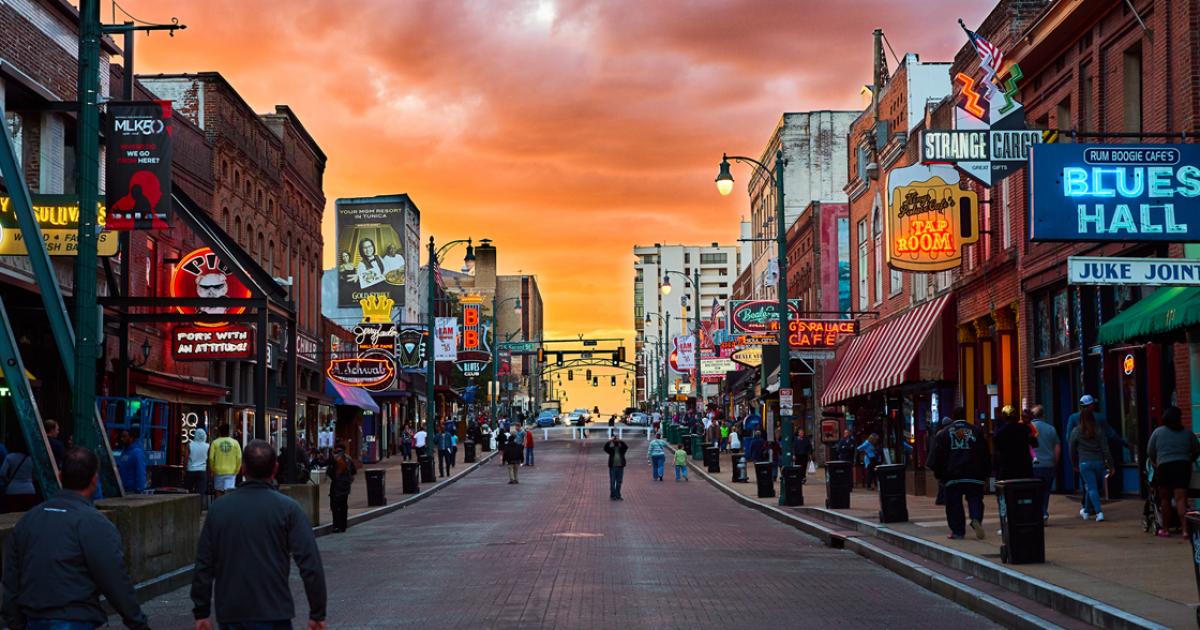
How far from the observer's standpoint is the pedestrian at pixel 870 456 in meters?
36.2

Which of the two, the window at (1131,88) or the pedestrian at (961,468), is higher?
the window at (1131,88)

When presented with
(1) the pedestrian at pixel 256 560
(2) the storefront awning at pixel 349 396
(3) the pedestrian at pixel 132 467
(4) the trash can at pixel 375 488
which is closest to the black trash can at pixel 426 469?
(4) the trash can at pixel 375 488

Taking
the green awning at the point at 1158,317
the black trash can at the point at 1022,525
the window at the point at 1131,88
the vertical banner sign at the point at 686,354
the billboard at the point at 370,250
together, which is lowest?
the black trash can at the point at 1022,525

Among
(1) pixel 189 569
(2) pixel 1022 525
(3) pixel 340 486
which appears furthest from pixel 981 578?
(3) pixel 340 486

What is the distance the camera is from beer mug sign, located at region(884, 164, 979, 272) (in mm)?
32344

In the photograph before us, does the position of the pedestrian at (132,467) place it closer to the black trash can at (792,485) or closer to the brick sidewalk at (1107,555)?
the brick sidewalk at (1107,555)

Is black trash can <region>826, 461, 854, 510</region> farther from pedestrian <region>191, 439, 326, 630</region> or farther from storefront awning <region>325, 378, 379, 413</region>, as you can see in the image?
storefront awning <region>325, 378, 379, 413</region>

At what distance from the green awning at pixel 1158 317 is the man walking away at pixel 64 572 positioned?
46.2 feet

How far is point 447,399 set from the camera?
3853 inches

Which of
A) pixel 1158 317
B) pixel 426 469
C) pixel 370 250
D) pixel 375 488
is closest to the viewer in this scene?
pixel 1158 317

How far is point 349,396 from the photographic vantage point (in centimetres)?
5731

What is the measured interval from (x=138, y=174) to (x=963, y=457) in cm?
1128

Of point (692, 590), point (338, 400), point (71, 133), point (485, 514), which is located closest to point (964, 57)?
point (485, 514)

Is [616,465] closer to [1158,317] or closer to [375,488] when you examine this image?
[375,488]
